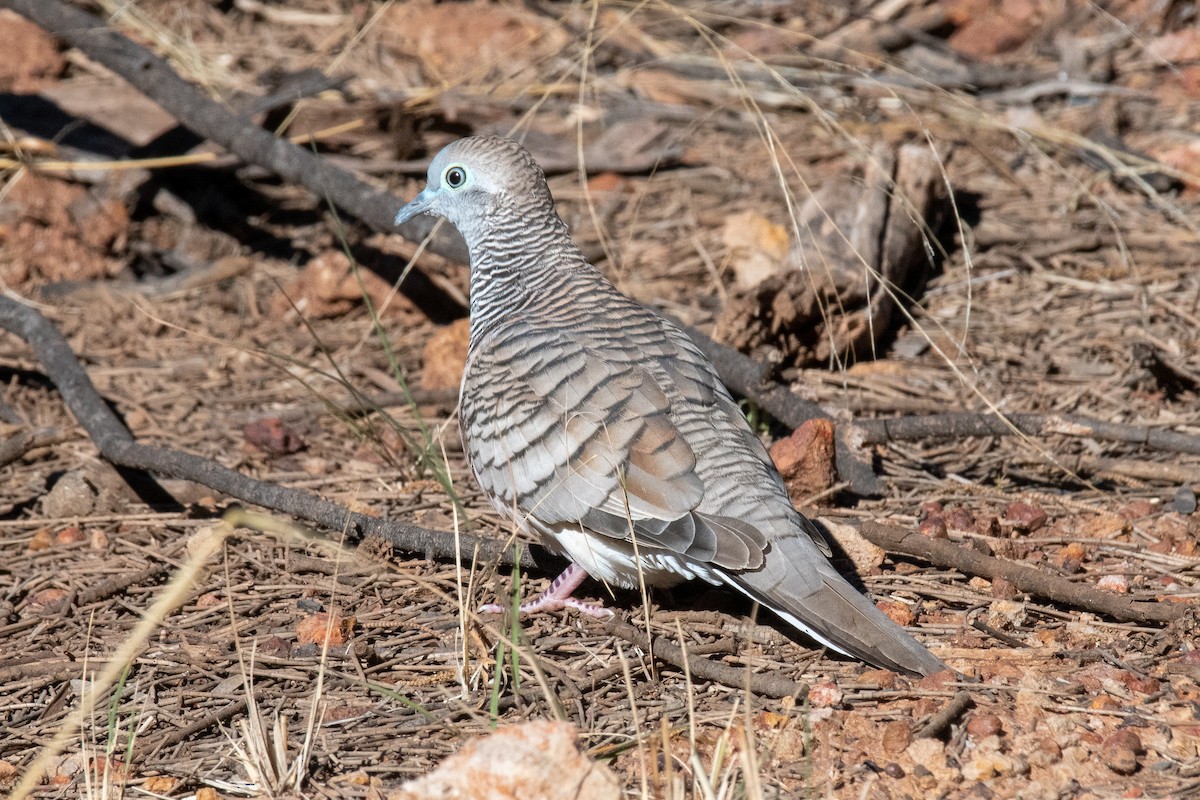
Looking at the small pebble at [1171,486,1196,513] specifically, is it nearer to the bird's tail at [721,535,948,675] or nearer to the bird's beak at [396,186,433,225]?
the bird's tail at [721,535,948,675]

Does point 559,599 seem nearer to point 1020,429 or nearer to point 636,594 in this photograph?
point 636,594

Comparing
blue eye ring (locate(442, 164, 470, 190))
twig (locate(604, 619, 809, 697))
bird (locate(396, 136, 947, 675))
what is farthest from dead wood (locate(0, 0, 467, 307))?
twig (locate(604, 619, 809, 697))

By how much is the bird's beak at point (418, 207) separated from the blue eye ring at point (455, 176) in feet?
0.40

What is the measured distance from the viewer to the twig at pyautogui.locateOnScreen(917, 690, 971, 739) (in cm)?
303

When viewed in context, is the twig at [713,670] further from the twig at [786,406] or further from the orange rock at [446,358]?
the orange rock at [446,358]

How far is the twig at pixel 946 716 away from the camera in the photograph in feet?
9.94

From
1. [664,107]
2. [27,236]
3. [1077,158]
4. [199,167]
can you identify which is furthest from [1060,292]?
[27,236]

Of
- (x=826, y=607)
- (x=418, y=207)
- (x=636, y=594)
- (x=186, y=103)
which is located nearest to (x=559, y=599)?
(x=636, y=594)

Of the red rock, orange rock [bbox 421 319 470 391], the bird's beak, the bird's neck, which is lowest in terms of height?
the red rock

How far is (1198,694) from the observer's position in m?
3.23

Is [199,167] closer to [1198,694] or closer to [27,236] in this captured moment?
[27,236]

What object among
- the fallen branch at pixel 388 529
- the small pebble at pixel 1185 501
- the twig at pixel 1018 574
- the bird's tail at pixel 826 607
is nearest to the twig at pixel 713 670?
the bird's tail at pixel 826 607

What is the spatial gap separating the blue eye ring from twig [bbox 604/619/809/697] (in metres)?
1.96

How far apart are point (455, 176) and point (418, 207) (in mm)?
253
